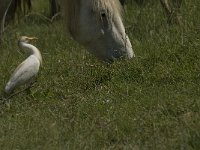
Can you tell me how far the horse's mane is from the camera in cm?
665

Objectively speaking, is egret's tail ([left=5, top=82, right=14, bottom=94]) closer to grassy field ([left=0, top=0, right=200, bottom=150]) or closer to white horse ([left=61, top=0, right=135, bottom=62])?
grassy field ([left=0, top=0, right=200, bottom=150])

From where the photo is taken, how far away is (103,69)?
6.56m

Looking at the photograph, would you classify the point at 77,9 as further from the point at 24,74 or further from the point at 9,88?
the point at 9,88

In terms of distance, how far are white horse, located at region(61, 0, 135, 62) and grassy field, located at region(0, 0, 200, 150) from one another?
0.65ft

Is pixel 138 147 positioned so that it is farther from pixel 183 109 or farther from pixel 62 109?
pixel 62 109

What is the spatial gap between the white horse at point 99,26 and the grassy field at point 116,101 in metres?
0.20

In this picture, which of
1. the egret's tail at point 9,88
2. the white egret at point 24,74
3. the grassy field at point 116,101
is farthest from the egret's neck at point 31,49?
the egret's tail at point 9,88

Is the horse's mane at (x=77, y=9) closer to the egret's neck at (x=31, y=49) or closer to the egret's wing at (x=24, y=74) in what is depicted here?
the egret's neck at (x=31, y=49)

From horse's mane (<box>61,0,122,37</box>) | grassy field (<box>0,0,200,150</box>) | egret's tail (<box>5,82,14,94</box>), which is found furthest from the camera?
horse's mane (<box>61,0,122,37</box>)

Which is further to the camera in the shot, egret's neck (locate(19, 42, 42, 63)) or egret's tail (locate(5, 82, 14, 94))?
egret's neck (locate(19, 42, 42, 63))

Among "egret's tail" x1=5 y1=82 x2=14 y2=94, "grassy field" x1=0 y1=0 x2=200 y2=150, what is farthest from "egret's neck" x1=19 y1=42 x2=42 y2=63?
"egret's tail" x1=5 y1=82 x2=14 y2=94

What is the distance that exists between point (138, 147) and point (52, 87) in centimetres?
214

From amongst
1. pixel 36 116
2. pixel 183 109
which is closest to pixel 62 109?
pixel 36 116

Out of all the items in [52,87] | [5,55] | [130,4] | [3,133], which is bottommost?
[130,4]
